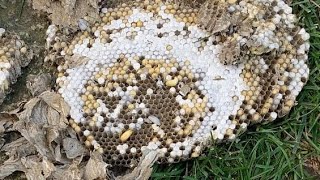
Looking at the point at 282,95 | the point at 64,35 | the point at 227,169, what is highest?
the point at 64,35

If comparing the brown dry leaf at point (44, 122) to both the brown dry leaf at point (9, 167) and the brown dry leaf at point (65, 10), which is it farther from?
the brown dry leaf at point (65, 10)

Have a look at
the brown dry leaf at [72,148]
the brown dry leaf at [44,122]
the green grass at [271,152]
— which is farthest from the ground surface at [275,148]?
the brown dry leaf at [72,148]

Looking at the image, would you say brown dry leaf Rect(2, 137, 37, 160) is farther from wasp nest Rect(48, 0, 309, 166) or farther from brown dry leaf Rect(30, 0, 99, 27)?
brown dry leaf Rect(30, 0, 99, 27)

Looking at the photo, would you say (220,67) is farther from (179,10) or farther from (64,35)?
(64,35)

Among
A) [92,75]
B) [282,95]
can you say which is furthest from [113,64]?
[282,95]

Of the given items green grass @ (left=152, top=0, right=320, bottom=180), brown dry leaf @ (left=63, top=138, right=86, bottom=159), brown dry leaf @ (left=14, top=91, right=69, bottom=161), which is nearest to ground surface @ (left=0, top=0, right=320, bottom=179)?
green grass @ (left=152, top=0, right=320, bottom=180)

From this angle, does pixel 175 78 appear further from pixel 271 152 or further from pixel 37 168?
pixel 37 168
